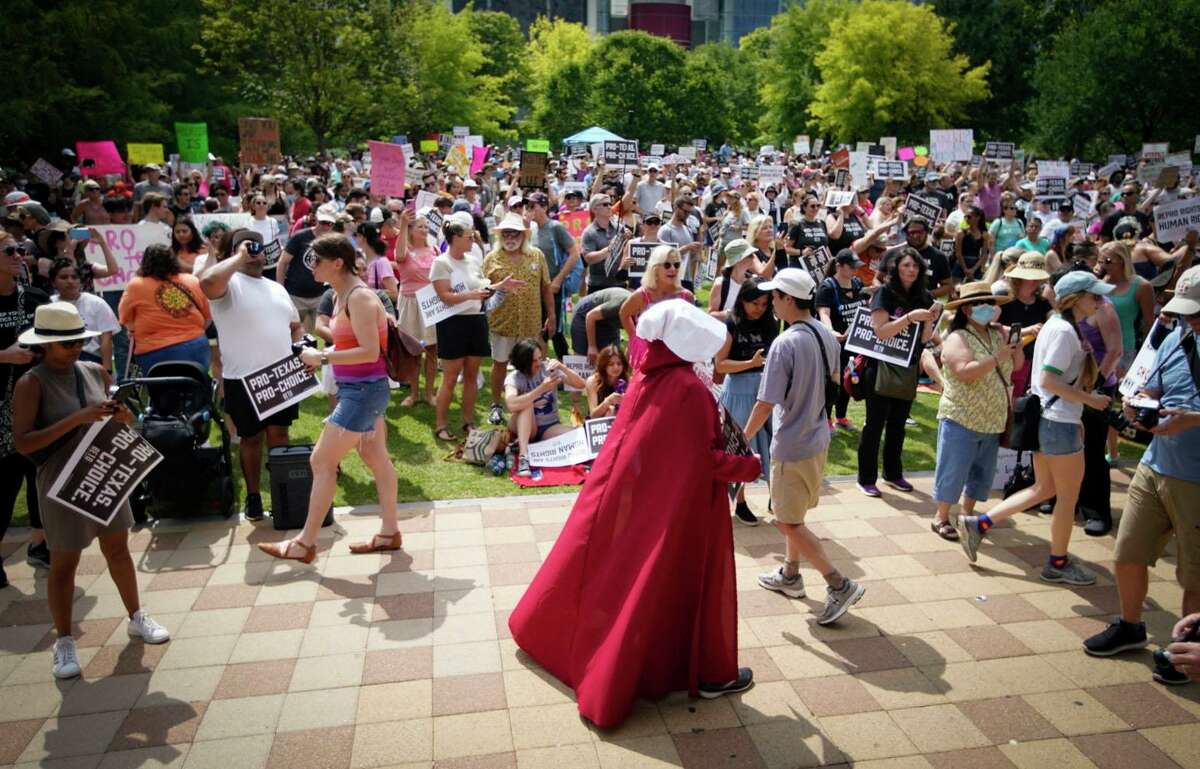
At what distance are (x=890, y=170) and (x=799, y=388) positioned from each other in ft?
54.6

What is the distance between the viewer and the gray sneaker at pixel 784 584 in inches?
236

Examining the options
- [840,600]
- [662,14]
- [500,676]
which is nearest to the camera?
[500,676]

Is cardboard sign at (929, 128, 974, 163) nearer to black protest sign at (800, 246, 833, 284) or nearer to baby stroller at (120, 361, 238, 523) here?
black protest sign at (800, 246, 833, 284)

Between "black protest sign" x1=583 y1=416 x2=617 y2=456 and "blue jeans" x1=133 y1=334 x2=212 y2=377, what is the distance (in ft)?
10.8

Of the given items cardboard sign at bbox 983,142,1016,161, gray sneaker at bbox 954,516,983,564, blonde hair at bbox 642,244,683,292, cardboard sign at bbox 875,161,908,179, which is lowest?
gray sneaker at bbox 954,516,983,564

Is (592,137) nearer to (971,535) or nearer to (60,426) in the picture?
(971,535)

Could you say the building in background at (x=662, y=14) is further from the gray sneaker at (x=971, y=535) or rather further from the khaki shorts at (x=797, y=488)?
the khaki shorts at (x=797, y=488)

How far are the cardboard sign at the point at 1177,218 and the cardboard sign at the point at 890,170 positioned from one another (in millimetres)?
9371

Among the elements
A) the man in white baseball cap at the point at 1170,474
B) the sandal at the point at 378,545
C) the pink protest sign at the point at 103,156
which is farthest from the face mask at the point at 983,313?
the pink protest sign at the point at 103,156

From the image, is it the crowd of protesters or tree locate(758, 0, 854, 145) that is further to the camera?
tree locate(758, 0, 854, 145)

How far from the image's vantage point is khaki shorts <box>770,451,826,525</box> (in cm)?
552

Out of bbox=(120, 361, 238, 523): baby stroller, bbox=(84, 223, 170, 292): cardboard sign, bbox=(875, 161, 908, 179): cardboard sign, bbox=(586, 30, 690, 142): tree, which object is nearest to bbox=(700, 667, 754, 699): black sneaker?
bbox=(120, 361, 238, 523): baby stroller

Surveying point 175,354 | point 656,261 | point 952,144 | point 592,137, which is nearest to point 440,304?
point 175,354

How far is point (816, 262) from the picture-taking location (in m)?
10.5
